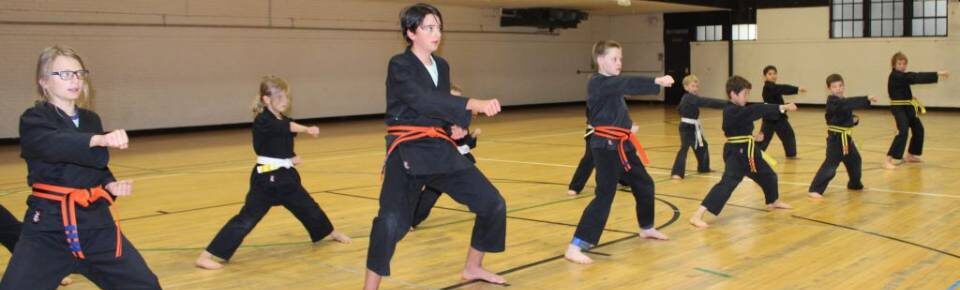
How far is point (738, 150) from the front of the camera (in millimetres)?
7375

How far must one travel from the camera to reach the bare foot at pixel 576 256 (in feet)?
19.1

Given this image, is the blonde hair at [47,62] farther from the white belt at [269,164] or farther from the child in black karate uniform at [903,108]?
the child in black karate uniform at [903,108]

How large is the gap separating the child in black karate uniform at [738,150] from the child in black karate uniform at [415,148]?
3.04 meters

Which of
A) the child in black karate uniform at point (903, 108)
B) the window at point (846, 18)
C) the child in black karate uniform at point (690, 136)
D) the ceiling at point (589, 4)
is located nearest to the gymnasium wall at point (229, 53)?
the ceiling at point (589, 4)

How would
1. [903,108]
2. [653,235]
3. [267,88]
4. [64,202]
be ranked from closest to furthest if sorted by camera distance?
[64,202], [267,88], [653,235], [903,108]

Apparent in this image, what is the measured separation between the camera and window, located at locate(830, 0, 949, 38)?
2212 centimetres

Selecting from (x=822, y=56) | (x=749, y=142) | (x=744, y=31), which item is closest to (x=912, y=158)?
(x=749, y=142)

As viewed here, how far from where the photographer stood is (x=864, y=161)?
11.7 meters

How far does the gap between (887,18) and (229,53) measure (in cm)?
1613

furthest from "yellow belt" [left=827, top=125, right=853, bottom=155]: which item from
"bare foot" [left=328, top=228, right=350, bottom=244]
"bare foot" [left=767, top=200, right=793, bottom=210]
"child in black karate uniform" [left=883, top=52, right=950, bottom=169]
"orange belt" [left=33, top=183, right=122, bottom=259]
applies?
"orange belt" [left=33, top=183, right=122, bottom=259]

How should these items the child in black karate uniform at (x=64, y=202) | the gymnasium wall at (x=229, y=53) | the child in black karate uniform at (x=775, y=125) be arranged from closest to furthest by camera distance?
the child in black karate uniform at (x=64, y=202) → the child in black karate uniform at (x=775, y=125) → the gymnasium wall at (x=229, y=53)

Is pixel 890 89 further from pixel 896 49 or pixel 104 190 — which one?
pixel 896 49

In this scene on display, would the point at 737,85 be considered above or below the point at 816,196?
above

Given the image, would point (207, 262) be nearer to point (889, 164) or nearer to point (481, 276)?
point (481, 276)
